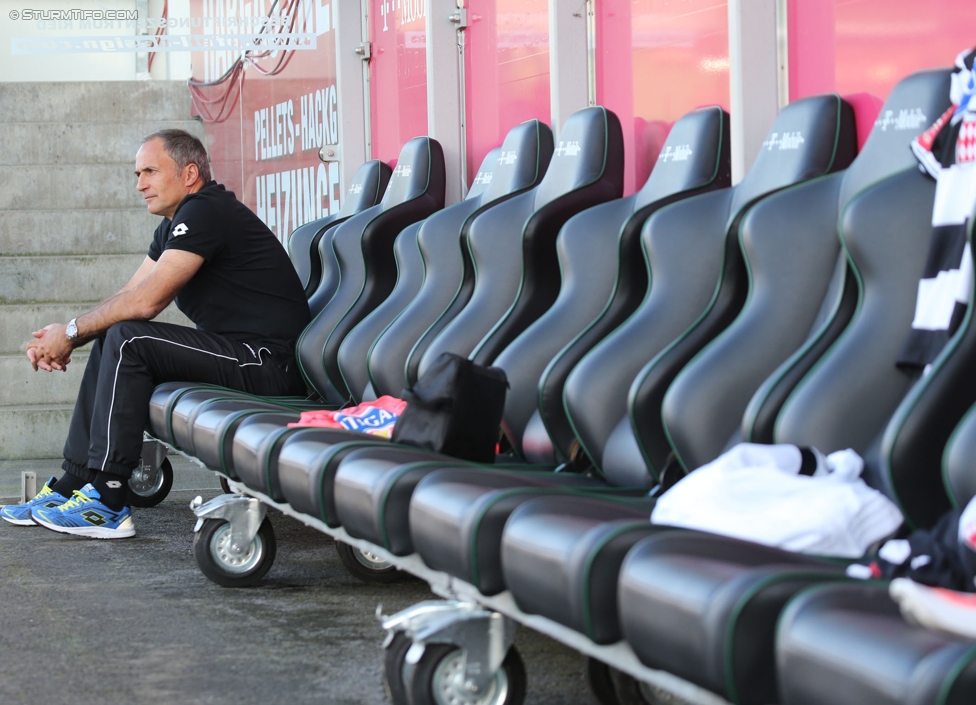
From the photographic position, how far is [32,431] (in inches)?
204

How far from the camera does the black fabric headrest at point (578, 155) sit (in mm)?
2867

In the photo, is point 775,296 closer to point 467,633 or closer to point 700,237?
point 700,237

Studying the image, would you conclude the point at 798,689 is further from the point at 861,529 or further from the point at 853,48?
the point at 853,48

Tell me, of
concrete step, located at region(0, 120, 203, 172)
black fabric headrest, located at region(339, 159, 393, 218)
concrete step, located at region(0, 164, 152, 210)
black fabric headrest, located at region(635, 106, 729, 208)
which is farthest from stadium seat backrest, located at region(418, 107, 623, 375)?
concrete step, located at region(0, 120, 203, 172)

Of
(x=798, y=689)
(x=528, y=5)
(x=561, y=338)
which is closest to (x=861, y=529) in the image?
(x=798, y=689)

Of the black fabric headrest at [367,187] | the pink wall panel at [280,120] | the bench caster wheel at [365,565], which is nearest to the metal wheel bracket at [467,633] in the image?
the bench caster wheel at [365,565]

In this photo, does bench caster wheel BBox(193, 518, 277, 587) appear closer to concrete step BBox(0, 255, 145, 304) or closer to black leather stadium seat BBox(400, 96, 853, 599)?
black leather stadium seat BBox(400, 96, 853, 599)

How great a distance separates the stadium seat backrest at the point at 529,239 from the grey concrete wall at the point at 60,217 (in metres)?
2.77

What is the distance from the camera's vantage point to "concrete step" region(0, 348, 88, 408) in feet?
17.7

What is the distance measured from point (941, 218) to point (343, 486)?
93cm

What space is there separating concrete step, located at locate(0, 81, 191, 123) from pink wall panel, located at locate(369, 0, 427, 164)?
7.48 ft

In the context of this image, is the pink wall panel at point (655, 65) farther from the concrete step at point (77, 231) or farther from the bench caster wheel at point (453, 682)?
the concrete step at point (77, 231)

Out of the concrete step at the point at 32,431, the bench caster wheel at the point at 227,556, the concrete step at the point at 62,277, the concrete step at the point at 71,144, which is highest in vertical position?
the concrete step at the point at 71,144

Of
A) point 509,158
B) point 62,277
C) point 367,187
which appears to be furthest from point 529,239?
point 62,277
